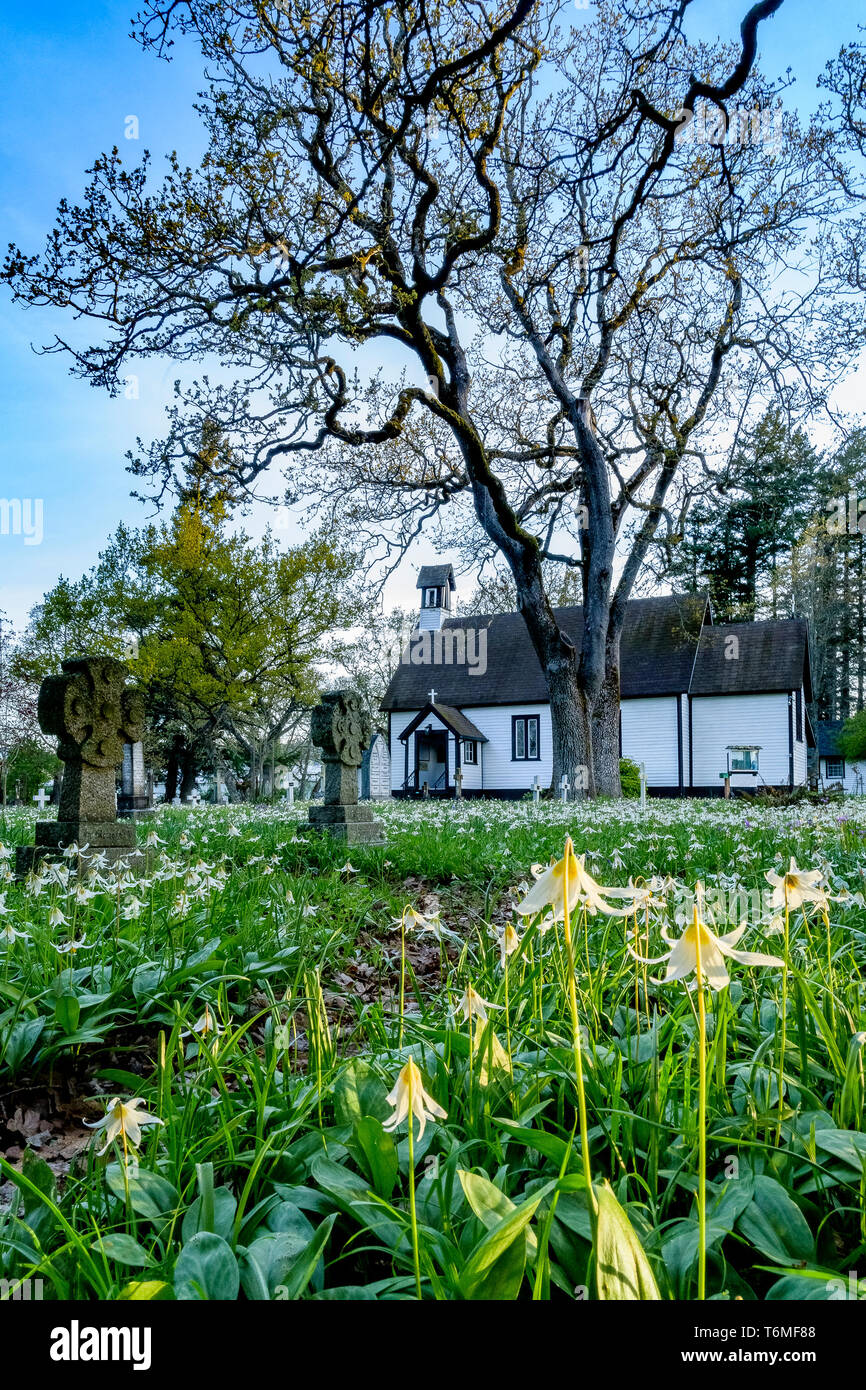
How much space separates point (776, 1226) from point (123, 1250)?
112 centimetres

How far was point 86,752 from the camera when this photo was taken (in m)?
5.96

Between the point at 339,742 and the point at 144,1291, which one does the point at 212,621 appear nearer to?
the point at 339,742

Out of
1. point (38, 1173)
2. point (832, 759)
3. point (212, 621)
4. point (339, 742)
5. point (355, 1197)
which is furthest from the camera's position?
point (832, 759)

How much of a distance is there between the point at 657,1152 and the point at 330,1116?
0.82 metres

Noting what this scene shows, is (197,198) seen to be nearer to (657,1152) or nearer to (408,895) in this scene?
(408,895)

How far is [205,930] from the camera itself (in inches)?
141

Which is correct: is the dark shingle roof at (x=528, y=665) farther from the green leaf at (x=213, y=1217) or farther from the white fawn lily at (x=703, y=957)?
the white fawn lily at (x=703, y=957)

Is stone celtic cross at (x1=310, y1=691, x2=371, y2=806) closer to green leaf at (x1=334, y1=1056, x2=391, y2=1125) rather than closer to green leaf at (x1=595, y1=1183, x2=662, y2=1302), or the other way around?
green leaf at (x1=334, y1=1056, x2=391, y2=1125)

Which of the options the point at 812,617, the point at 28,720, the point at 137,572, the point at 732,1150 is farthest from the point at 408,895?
the point at 812,617

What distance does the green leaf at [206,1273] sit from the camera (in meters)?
1.15

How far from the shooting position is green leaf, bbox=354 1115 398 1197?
1.47 meters

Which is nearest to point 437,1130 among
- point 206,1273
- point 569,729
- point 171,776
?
point 206,1273

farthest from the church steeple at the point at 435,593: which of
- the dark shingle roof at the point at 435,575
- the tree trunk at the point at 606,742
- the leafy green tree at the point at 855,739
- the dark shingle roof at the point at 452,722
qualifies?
the leafy green tree at the point at 855,739

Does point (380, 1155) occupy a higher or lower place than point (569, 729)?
lower
